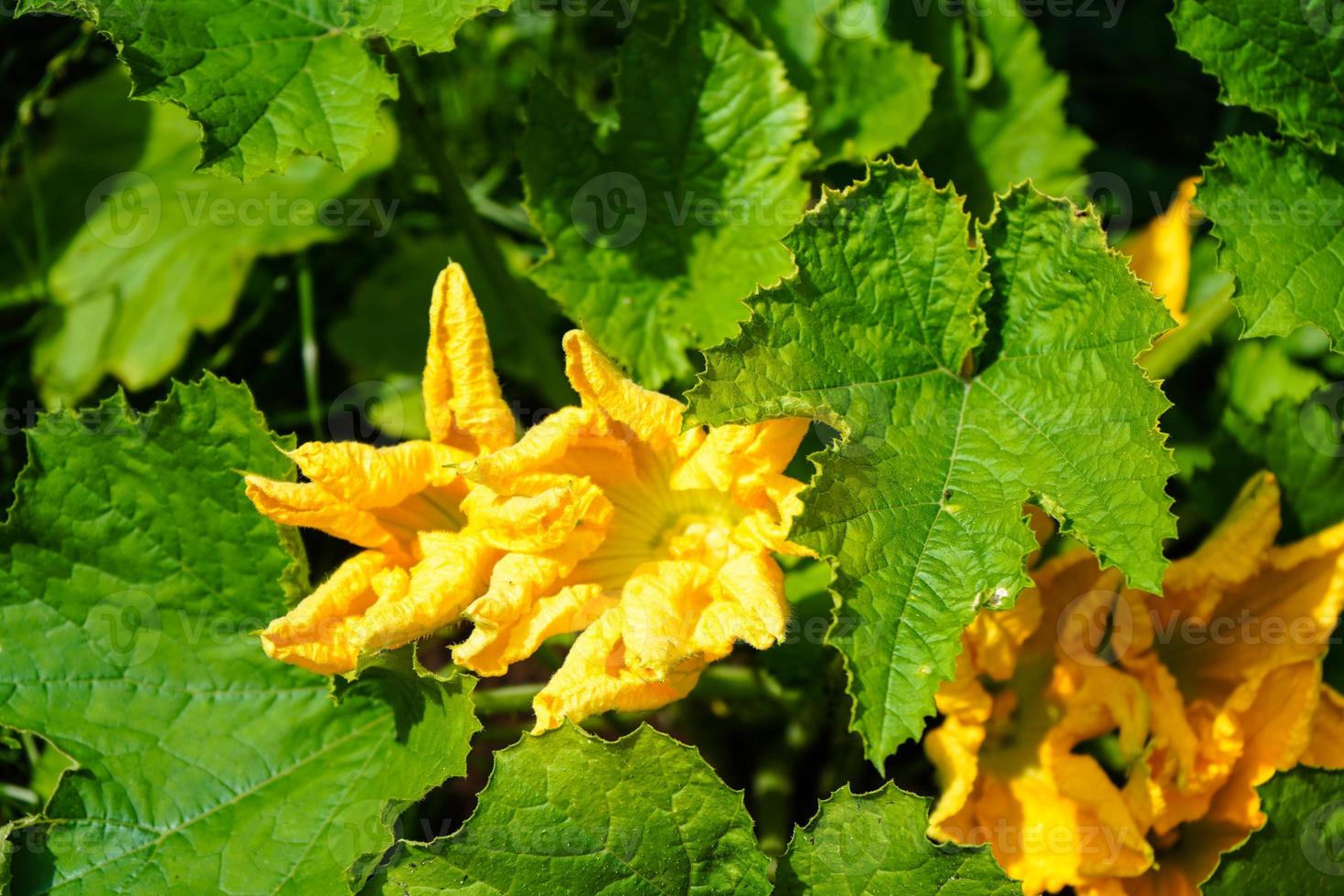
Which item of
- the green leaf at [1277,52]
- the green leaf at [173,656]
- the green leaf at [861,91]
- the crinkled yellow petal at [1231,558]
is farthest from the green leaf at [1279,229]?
the green leaf at [173,656]

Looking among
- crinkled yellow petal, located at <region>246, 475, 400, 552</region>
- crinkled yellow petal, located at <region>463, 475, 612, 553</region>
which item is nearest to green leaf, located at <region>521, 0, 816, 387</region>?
crinkled yellow petal, located at <region>463, 475, 612, 553</region>

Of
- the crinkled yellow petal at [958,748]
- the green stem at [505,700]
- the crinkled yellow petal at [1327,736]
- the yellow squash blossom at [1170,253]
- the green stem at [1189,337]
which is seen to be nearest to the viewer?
the crinkled yellow petal at [958,748]

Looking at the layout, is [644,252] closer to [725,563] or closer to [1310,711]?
[725,563]

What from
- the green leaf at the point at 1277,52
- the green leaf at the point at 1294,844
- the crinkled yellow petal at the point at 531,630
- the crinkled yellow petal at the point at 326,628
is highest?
the green leaf at the point at 1277,52

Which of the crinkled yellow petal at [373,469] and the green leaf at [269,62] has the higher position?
the green leaf at [269,62]

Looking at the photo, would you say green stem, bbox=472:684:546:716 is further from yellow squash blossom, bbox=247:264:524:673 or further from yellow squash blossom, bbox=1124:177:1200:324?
yellow squash blossom, bbox=1124:177:1200:324

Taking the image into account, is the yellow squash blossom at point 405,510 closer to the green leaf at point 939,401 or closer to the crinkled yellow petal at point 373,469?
the crinkled yellow petal at point 373,469
